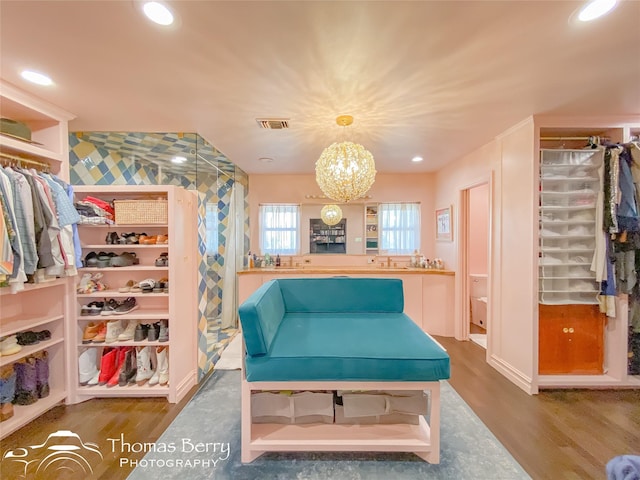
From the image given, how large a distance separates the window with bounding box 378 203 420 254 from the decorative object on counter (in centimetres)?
31

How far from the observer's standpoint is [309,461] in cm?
169

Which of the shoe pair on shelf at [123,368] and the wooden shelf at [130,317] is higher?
the wooden shelf at [130,317]

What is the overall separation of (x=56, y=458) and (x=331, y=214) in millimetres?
3741

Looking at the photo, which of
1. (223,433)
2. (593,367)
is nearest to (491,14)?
(223,433)

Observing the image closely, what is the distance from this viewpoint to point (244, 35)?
142 cm

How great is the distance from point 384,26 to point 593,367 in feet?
11.3

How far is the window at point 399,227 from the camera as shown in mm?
4543

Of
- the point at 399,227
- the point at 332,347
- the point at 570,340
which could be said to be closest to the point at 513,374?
the point at 570,340

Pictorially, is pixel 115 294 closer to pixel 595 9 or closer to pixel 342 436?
pixel 342 436

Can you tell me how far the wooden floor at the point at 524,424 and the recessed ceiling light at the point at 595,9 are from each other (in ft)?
8.06

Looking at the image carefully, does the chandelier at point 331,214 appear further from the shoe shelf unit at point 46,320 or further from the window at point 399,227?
the shoe shelf unit at point 46,320

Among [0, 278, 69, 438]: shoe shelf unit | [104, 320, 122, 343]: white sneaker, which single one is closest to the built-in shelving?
[0, 278, 69, 438]: shoe shelf unit

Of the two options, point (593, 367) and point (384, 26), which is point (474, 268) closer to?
point (593, 367)

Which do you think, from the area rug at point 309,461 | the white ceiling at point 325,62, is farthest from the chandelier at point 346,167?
the area rug at point 309,461
